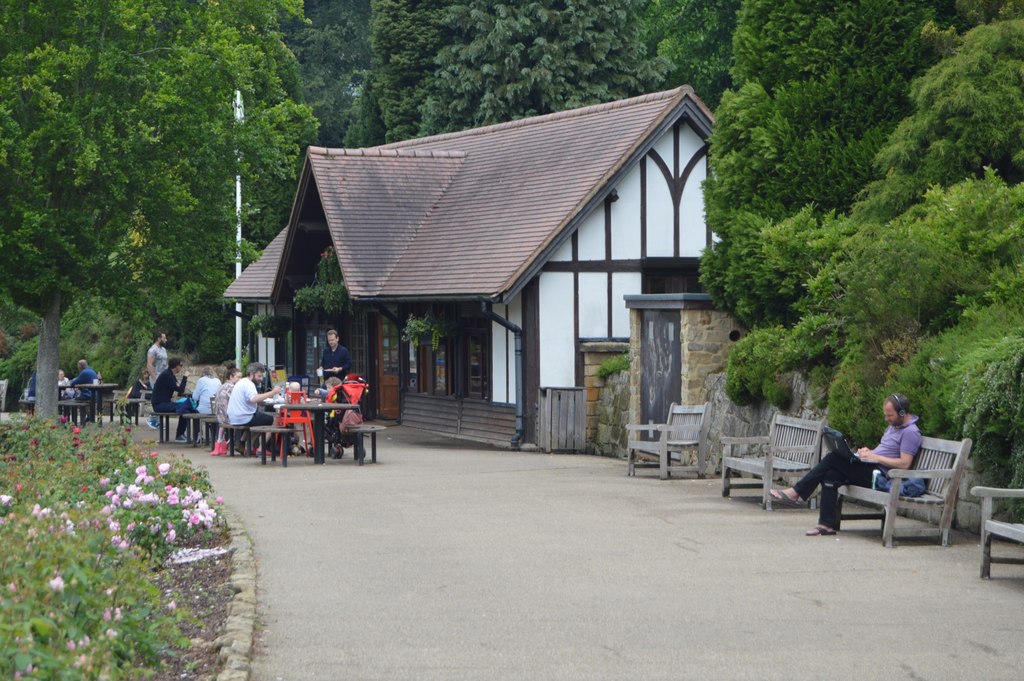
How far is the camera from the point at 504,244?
24.8 metres

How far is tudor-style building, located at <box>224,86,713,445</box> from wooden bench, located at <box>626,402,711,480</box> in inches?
211

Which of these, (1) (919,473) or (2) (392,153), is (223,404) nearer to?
(2) (392,153)

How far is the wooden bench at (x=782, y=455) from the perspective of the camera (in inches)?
579

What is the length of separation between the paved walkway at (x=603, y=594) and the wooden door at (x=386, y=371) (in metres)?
13.7

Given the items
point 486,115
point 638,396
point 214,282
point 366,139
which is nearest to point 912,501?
point 638,396

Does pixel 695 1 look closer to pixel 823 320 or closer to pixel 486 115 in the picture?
pixel 486 115

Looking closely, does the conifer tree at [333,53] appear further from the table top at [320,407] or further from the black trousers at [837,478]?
the black trousers at [837,478]

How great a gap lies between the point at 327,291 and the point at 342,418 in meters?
8.24

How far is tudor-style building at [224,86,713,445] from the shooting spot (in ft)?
78.7

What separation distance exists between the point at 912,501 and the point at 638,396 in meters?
9.11

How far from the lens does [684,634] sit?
8555 millimetres

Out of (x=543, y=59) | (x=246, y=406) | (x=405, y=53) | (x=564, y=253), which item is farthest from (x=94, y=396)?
(x=405, y=53)

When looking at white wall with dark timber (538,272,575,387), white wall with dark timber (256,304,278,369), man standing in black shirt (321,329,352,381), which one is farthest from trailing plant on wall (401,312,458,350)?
white wall with dark timber (256,304,278,369)

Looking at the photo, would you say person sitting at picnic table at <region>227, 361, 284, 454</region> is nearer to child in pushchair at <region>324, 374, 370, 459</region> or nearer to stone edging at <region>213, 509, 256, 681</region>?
child in pushchair at <region>324, 374, 370, 459</region>
